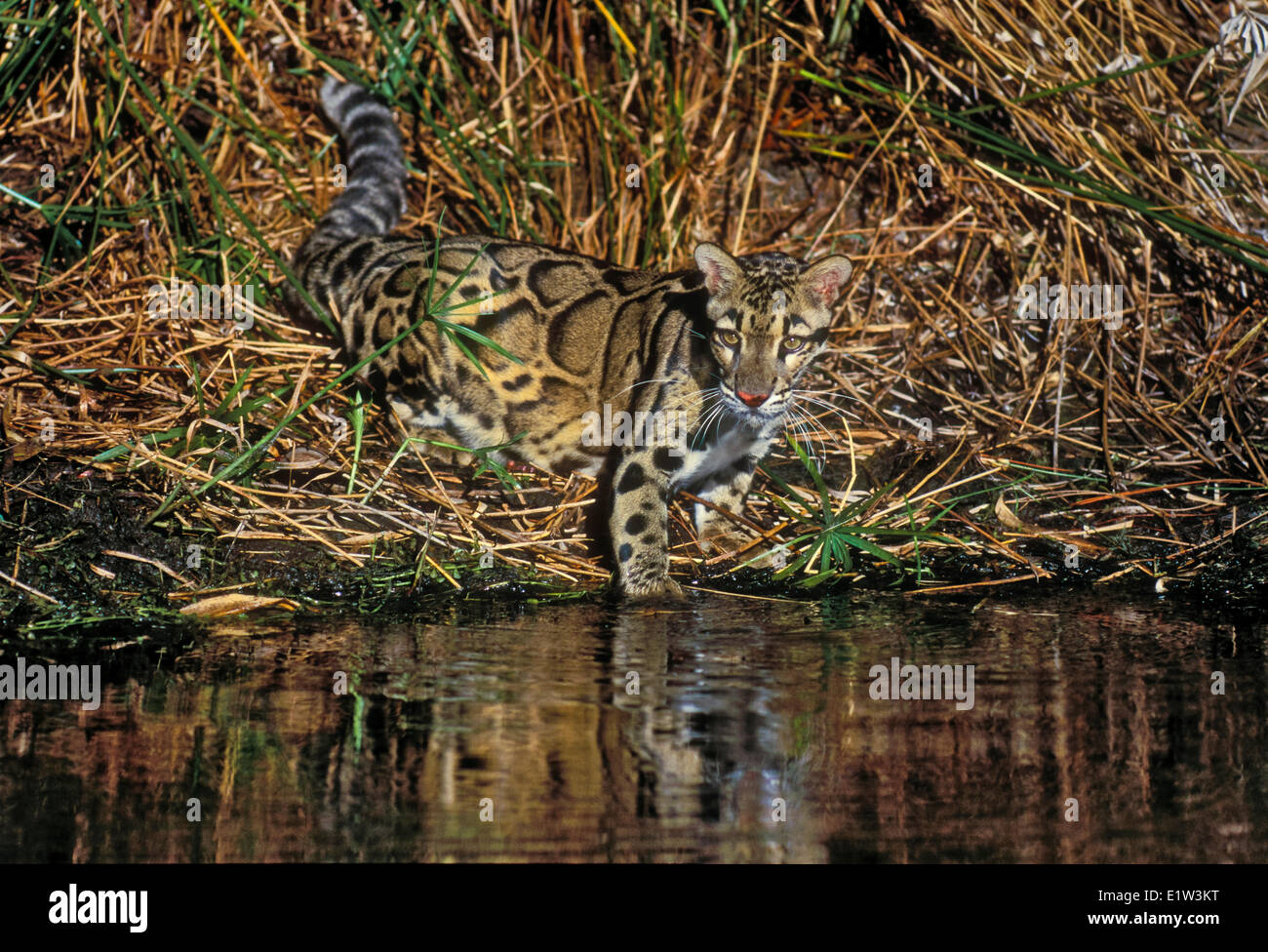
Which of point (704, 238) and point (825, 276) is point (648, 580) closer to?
point (825, 276)

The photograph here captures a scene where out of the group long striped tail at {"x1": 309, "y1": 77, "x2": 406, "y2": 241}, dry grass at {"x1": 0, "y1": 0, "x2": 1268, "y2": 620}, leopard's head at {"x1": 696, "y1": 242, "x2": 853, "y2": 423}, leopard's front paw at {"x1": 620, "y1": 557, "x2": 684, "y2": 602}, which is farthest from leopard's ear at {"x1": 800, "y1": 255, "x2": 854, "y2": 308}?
long striped tail at {"x1": 309, "y1": 77, "x2": 406, "y2": 241}

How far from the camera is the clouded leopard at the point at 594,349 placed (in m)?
5.75

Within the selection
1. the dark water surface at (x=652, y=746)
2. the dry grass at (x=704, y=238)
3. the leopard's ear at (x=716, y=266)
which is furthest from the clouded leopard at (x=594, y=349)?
the dark water surface at (x=652, y=746)

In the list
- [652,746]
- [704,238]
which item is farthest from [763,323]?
[652,746]

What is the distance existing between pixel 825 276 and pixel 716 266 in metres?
0.50

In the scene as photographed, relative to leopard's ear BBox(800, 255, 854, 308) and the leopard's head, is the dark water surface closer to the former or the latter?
the leopard's head

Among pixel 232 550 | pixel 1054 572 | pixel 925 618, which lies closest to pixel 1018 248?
pixel 1054 572

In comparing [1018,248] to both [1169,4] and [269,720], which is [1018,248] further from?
[269,720]

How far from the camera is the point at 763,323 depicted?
5.71 m

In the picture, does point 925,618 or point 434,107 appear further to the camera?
point 434,107

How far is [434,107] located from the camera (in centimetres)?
828

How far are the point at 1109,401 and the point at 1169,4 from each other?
8.56 ft

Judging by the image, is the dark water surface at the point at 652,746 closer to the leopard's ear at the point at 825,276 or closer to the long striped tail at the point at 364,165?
the leopard's ear at the point at 825,276

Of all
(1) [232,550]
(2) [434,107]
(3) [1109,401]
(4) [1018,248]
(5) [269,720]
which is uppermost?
(2) [434,107]
